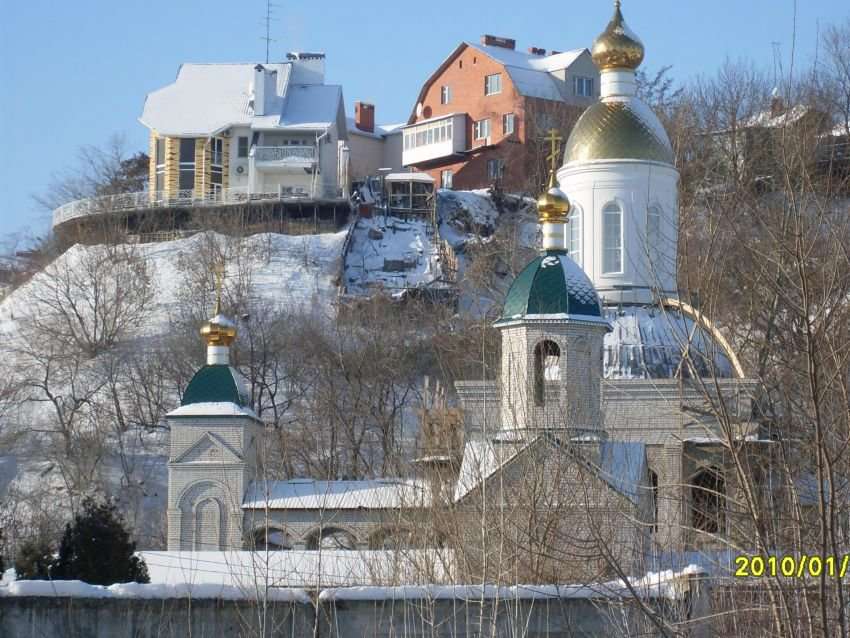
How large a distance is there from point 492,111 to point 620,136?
78.3 ft

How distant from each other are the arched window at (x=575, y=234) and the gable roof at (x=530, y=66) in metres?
22.9

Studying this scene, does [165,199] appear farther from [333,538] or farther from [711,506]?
[711,506]

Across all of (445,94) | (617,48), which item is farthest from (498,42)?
(617,48)

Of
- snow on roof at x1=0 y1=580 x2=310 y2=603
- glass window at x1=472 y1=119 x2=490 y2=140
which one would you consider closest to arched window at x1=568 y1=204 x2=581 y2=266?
snow on roof at x1=0 y1=580 x2=310 y2=603

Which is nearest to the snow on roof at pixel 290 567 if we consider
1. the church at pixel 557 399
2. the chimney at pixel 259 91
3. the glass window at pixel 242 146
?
the church at pixel 557 399

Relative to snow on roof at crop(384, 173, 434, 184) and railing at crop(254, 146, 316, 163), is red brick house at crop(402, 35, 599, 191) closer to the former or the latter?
snow on roof at crop(384, 173, 434, 184)

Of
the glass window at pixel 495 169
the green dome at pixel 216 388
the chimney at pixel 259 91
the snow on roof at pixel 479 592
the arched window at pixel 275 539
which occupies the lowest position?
the snow on roof at pixel 479 592

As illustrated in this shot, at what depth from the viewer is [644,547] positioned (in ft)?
38.2

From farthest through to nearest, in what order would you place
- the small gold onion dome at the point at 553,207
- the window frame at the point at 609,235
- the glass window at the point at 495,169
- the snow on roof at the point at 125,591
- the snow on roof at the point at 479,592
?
the glass window at the point at 495,169
the window frame at the point at 609,235
the small gold onion dome at the point at 553,207
the snow on roof at the point at 125,591
the snow on roof at the point at 479,592

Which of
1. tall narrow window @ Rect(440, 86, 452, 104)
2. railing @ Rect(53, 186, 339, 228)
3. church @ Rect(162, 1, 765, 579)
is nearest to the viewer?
church @ Rect(162, 1, 765, 579)

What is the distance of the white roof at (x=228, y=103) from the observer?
45.6 meters

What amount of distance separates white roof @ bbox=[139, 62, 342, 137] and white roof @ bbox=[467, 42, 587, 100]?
476cm

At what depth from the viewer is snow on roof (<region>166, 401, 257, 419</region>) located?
2267 cm

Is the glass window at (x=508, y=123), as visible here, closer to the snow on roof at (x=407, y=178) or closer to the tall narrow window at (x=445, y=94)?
the snow on roof at (x=407, y=178)
